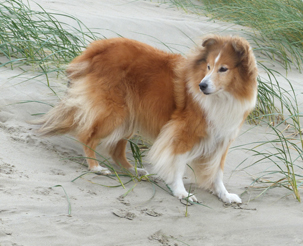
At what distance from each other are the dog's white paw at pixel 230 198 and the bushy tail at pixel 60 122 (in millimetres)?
1538

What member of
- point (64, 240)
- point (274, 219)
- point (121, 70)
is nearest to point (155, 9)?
point (121, 70)

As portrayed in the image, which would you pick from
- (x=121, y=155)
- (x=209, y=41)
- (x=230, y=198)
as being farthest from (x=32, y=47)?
(x=230, y=198)

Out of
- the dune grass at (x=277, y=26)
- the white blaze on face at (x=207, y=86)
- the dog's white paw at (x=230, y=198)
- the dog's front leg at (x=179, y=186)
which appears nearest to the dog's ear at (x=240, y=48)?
the white blaze on face at (x=207, y=86)

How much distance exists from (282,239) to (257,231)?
18 centimetres

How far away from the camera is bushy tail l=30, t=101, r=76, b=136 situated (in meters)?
4.08

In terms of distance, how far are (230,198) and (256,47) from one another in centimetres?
426

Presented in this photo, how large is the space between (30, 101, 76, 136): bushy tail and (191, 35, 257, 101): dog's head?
4.15 ft

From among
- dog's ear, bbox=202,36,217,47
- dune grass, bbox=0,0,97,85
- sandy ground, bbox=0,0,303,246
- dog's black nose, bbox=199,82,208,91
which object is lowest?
sandy ground, bbox=0,0,303,246

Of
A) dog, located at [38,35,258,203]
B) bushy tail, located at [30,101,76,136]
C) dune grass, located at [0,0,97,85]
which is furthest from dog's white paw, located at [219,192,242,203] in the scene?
dune grass, located at [0,0,97,85]

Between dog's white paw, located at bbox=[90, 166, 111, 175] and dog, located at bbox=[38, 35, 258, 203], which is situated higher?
dog, located at bbox=[38, 35, 258, 203]

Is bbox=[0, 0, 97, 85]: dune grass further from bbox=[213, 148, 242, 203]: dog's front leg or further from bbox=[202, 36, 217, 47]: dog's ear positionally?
bbox=[213, 148, 242, 203]: dog's front leg

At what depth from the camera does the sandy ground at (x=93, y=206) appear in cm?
273

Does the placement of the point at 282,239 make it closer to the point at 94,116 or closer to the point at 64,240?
the point at 64,240

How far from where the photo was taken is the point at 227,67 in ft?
11.6
